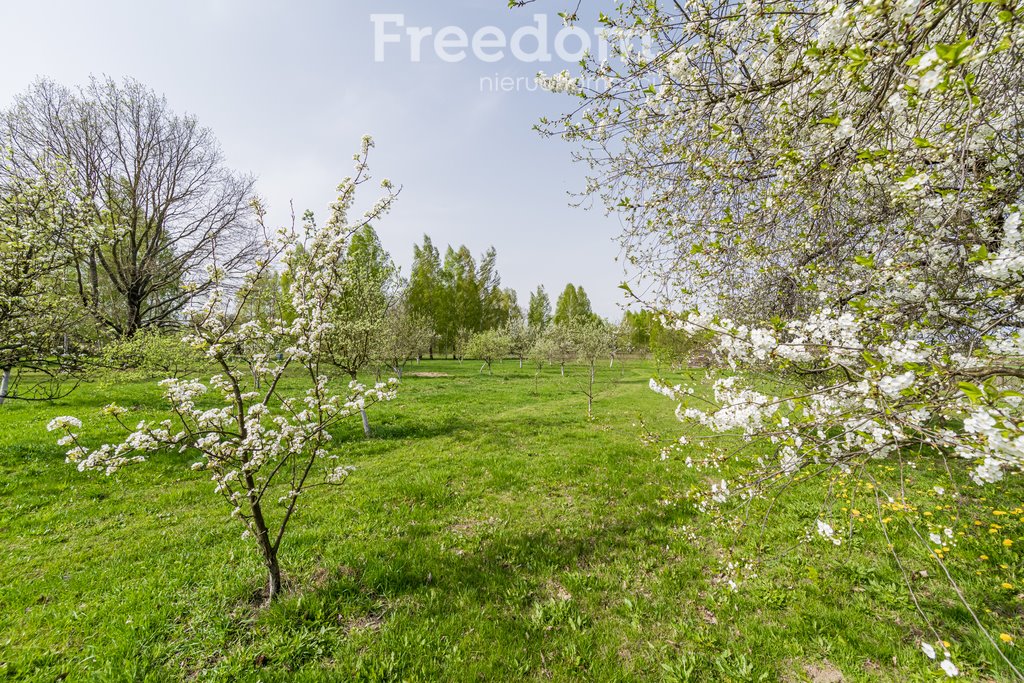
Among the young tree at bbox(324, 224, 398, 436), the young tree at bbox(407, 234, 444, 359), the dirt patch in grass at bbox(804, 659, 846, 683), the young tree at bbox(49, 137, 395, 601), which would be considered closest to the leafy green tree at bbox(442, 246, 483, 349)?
the young tree at bbox(407, 234, 444, 359)

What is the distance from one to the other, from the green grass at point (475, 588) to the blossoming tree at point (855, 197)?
3.53 feet

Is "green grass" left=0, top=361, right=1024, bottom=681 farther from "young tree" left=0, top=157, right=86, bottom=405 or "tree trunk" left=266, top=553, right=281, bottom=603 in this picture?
"young tree" left=0, top=157, right=86, bottom=405

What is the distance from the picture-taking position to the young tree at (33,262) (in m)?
6.11

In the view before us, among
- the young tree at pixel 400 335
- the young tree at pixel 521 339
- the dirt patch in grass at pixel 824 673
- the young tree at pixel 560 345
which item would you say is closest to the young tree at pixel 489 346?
the young tree at pixel 521 339

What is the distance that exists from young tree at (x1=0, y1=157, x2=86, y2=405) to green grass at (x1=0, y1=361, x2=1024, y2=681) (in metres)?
2.74

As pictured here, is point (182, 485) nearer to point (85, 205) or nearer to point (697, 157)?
point (85, 205)

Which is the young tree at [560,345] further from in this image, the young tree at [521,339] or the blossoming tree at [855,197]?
the blossoming tree at [855,197]

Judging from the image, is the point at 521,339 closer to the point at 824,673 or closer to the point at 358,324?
the point at 358,324

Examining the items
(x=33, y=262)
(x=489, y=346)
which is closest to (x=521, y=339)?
(x=489, y=346)

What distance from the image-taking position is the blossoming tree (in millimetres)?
2617

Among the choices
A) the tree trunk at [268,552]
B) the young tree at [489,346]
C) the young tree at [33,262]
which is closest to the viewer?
the tree trunk at [268,552]

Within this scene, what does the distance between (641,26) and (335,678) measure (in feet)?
22.5

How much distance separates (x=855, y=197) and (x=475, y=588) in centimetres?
671

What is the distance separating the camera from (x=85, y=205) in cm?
783
